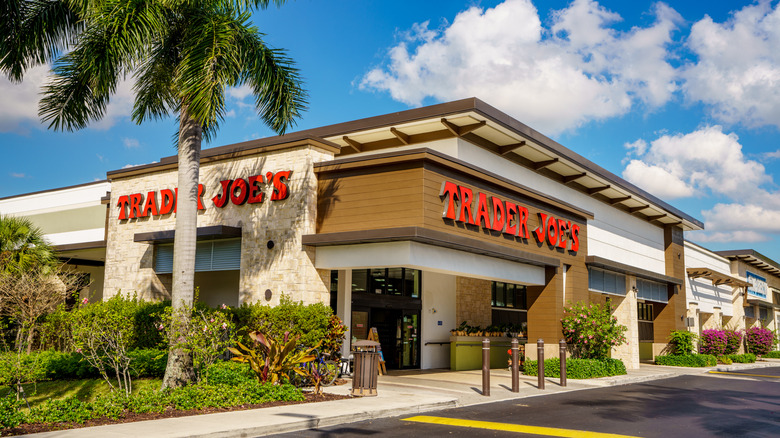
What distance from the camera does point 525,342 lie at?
77.3 feet

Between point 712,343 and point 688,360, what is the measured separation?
451cm

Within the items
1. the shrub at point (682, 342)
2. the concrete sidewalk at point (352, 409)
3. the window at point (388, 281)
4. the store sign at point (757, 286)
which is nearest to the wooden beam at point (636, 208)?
the shrub at point (682, 342)

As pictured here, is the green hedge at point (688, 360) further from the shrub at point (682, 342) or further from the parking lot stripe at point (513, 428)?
the parking lot stripe at point (513, 428)

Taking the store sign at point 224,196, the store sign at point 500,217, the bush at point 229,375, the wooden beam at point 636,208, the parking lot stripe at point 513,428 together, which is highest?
the wooden beam at point 636,208

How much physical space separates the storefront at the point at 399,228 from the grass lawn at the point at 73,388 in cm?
368

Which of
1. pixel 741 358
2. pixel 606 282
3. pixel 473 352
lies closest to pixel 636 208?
pixel 606 282

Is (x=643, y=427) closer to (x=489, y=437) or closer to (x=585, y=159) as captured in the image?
(x=489, y=437)

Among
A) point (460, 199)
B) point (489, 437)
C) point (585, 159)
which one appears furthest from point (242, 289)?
point (585, 159)

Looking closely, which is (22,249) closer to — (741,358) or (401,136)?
(401,136)

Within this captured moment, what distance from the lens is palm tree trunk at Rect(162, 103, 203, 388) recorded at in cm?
1398

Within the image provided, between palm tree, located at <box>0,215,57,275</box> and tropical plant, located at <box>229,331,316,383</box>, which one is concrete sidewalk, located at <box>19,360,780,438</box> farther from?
palm tree, located at <box>0,215,57,275</box>

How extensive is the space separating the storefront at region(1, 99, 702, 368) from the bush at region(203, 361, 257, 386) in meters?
3.10

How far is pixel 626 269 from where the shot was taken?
27.1m

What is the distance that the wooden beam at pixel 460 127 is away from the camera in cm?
2033
